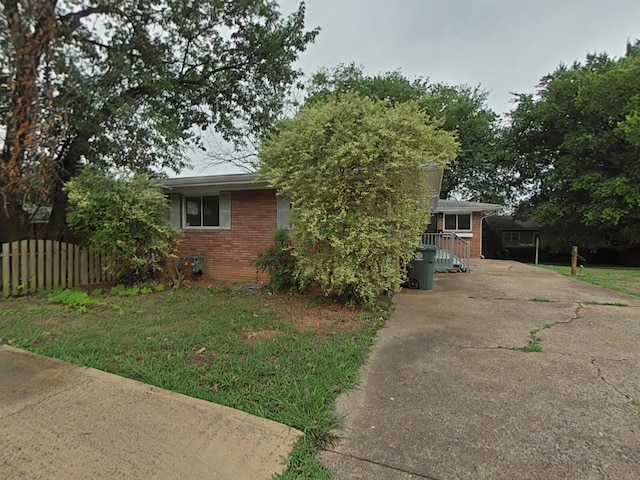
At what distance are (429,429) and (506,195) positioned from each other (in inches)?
1169

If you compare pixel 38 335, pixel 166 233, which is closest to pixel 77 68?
pixel 166 233

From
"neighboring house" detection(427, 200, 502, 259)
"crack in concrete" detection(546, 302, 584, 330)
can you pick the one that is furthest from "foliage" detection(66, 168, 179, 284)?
"neighboring house" detection(427, 200, 502, 259)

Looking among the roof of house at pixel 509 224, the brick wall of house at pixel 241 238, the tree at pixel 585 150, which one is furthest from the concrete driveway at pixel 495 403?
the roof of house at pixel 509 224

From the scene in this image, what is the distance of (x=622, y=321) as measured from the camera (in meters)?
5.45

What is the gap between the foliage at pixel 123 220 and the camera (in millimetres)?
7461

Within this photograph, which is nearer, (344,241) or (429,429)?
(429,429)

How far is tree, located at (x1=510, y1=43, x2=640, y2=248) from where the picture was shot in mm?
18625

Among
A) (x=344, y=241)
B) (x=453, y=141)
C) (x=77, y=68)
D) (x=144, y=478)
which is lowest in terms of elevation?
(x=144, y=478)

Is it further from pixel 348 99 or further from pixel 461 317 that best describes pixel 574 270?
pixel 348 99

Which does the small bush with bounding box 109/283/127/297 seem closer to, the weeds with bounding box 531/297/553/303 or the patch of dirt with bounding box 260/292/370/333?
the patch of dirt with bounding box 260/292/370/333

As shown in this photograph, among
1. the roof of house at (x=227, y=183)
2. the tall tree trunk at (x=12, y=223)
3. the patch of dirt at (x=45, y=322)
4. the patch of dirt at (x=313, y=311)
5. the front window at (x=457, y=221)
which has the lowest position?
the patch of dirt at (x=45, y=322)

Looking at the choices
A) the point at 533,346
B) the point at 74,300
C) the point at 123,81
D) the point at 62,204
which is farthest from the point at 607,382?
the point at 62,204

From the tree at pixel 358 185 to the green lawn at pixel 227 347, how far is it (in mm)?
893

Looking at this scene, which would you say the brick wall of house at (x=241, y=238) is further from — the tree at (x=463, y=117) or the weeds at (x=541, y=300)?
the tree at (x=463, y=117)
